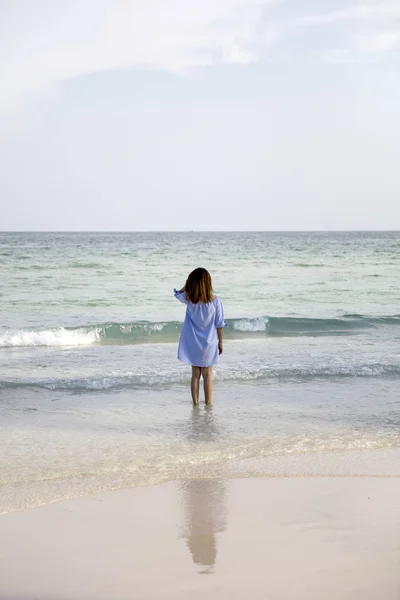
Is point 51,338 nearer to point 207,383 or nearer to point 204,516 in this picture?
point 207,383

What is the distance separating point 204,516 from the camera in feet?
15.2

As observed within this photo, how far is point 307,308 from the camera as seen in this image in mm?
19516

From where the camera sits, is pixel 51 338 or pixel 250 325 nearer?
pixel 51 338

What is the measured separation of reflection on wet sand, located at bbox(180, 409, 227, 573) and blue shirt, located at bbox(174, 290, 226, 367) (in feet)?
9.44

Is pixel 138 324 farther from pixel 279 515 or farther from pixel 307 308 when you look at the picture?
pixel 279 515

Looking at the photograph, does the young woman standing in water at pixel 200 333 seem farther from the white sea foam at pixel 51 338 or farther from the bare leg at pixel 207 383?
the white sea foam at pixel 51 338

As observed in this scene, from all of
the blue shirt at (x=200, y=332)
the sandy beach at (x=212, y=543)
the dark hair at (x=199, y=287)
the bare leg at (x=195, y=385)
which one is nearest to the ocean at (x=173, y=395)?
the bare leg at (x=195, y=385)

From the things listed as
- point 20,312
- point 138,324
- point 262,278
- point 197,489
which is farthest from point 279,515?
point 262,278

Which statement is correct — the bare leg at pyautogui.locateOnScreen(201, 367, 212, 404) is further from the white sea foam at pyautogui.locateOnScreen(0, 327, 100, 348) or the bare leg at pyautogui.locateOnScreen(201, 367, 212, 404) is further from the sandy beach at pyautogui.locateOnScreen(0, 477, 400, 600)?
the white sea foam at pyautogui.locateOnScreen(0, 327, 100, 348)

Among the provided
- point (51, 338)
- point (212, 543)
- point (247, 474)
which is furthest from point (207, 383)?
point (51, 338)

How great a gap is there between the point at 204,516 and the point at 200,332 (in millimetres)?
3789

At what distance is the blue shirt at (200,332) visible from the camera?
8.24 meters

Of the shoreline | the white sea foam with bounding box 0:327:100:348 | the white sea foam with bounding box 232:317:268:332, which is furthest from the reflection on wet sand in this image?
the white sea foam with bounding box 232:317:268:332

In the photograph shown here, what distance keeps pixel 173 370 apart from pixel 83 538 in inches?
241
